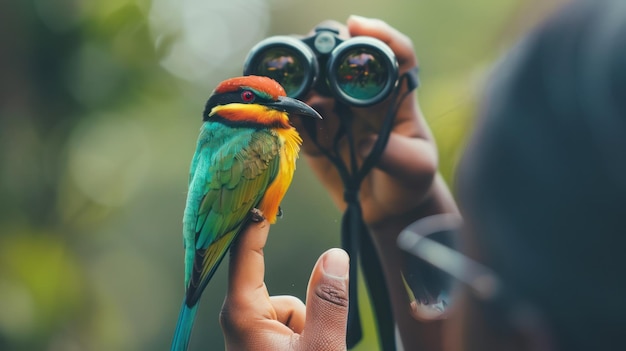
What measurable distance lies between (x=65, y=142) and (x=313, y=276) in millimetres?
2052

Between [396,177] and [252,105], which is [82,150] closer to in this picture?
[396,177]

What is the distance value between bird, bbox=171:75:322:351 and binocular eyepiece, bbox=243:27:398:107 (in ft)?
0.31

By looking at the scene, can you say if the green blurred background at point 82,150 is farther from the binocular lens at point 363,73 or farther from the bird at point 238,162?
the bird at point 238,162

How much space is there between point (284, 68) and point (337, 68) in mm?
48

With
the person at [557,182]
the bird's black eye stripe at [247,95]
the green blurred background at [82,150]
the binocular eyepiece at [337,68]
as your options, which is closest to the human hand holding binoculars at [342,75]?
the binocular eyepiece at [337,68]

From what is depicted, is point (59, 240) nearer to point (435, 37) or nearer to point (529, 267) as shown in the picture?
point (435, 37)

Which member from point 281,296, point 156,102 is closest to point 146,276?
point 156,102

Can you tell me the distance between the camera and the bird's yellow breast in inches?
19.6

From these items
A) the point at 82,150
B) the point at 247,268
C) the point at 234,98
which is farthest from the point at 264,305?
the point at 82,150

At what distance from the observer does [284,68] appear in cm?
61

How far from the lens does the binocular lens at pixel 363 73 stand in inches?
24.6

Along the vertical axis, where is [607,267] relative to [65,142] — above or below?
above

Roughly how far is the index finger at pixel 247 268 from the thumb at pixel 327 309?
1.3 inches

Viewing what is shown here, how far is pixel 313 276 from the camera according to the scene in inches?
18.6
